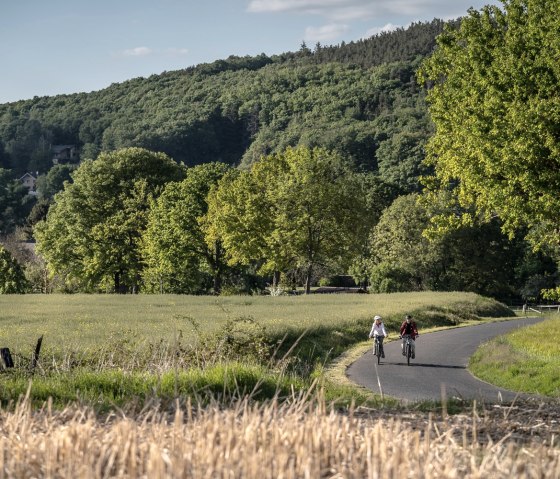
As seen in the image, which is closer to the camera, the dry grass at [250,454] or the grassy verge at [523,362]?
the dry grass at [250,454]

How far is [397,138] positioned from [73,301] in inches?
3992

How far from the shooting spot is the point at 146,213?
278 feet

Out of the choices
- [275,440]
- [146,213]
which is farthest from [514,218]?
[146,213]

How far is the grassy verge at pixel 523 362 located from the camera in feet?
89.5

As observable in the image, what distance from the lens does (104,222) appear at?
84.6m

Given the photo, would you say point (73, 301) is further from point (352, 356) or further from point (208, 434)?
point (208, 434)

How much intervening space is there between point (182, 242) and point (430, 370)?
49.0 metres

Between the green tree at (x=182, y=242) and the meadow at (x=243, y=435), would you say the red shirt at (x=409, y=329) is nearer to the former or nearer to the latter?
the meadow at (x=243, y=435)

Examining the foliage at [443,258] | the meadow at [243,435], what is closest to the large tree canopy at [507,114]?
the meadow at [243,435]

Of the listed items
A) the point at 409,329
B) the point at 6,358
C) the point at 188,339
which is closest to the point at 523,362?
the point at 409,329

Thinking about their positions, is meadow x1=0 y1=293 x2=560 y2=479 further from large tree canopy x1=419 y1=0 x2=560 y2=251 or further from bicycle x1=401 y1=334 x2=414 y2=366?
large tree canopy x1=419 y1=0 x2=560 y2=251

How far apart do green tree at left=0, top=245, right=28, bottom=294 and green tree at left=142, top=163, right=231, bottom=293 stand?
11.6 m

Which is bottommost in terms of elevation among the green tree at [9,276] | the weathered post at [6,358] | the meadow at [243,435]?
the green tree at [9,276]

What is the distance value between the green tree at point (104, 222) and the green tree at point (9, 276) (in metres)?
2.93
